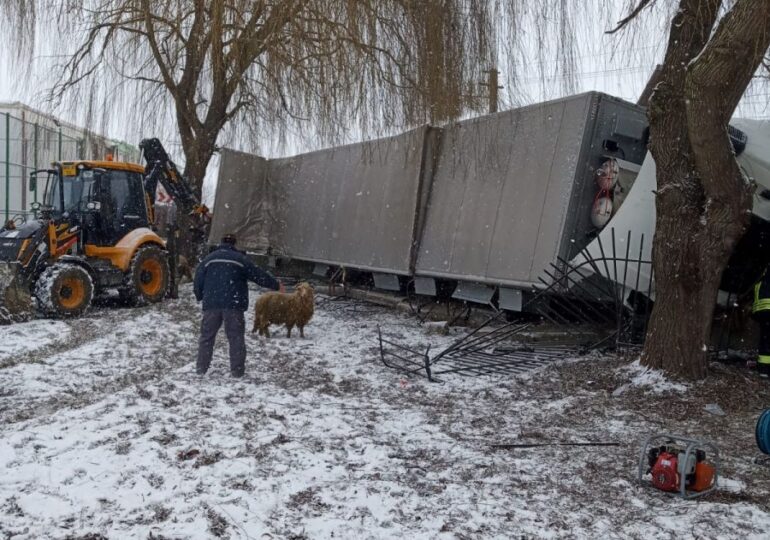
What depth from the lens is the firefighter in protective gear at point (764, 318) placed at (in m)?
6.54

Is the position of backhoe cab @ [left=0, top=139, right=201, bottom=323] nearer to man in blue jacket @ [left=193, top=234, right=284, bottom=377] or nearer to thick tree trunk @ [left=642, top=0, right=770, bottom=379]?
man in blue jacket @ [left=193, top=234, right=284, bottom=377]

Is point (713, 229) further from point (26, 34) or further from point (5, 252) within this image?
point (5, 252)

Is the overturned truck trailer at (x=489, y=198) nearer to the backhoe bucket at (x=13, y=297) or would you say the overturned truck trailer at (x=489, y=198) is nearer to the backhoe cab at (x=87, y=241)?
the backhoe cab at (x=87, y=241)

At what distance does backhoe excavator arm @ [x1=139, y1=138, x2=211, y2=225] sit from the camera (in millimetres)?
12016

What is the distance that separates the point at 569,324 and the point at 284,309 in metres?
3.67

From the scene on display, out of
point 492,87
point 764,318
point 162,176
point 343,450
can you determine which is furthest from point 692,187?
point 162,176

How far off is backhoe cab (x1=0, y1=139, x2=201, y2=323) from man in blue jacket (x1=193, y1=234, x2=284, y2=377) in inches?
166

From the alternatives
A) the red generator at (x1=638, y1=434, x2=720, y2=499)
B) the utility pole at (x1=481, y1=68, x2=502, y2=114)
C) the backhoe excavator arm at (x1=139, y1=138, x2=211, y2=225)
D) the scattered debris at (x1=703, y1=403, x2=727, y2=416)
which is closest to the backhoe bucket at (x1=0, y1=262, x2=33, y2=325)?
the backhoe excavator arm at (x1=139, y1=138, x2=211, y2=225)

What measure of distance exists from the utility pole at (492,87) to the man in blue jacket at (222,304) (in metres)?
3.15

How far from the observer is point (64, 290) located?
995cm

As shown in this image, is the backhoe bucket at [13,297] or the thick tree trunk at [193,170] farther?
the thick tree trunk at [193,170]

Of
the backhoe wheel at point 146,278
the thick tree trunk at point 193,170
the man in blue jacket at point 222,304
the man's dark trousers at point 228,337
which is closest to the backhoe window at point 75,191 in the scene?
the backhoe wheel at point 146,278

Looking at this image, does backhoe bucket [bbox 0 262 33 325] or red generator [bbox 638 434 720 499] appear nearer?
red generator [bbox 638 434 720 499]

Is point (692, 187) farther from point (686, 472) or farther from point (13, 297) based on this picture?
point (13, 297)
